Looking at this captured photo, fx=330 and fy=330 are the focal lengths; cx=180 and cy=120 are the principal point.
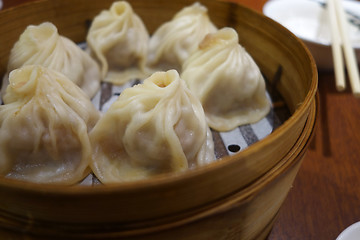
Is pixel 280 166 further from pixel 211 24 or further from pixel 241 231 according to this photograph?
pixel 211 24

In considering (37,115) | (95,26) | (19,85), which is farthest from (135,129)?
(95,26)

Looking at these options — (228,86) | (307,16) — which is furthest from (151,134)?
(307,16)

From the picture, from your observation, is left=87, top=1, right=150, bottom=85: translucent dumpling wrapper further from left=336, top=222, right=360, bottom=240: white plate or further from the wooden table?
left=336, top=222, right=360, bottom=240: white plate

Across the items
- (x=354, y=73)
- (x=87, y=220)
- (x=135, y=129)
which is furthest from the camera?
(x=354, y=73)

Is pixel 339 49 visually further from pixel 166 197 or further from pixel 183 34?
pixel 166 197

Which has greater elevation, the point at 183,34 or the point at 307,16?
the point at 183,34

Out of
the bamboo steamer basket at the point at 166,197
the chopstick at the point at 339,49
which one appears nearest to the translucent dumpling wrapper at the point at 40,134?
the bamboo steamer basket at the point at 166,197
